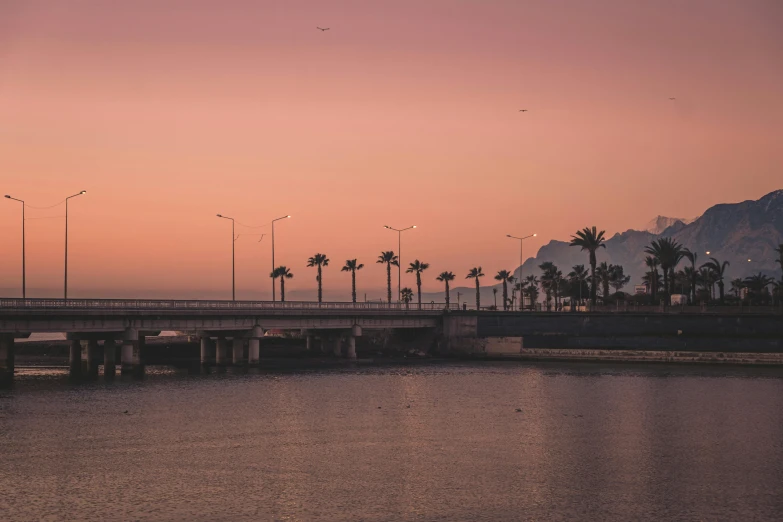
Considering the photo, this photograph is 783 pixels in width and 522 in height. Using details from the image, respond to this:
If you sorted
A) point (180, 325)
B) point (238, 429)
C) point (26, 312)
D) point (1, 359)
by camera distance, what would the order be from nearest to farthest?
point (238, 429), point (26, 312), point (1, 359), point (180, 325)

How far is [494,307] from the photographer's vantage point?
5822 inches

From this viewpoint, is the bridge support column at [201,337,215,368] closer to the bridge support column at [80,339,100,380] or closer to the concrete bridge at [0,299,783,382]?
A: the concrete bridge at [0,299,783,382]

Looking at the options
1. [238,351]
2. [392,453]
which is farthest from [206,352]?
[392,453]

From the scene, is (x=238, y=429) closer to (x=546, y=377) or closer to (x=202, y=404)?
(x=202, y=404)

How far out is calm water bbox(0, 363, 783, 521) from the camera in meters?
32.7

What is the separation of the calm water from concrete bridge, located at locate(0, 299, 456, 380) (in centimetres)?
883

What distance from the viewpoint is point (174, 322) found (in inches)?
3880

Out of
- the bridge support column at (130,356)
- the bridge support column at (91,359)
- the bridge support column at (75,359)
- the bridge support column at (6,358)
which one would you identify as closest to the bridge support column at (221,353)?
the bridge support column at (130,356)

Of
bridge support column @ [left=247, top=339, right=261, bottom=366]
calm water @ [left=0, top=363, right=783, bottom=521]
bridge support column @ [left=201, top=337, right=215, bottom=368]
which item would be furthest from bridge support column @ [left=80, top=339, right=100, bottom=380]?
calm water @ [left=0, top=363, right=783, bottom=521]

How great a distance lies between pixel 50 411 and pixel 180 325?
3791cm

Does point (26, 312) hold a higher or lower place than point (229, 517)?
higher

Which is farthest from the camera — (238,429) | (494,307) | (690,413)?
(494,307)

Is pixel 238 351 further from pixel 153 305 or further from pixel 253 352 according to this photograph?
pixel 153 305

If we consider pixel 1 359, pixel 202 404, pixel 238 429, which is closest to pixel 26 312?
pixel 1 359
